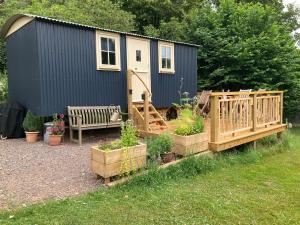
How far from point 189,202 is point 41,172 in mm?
2487

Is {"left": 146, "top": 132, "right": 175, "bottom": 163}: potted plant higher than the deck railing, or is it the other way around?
the deck railing

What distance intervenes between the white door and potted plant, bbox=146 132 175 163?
375 centimetres

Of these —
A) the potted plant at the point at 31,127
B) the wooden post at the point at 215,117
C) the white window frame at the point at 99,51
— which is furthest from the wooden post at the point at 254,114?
the potted plant at the point at 31,127

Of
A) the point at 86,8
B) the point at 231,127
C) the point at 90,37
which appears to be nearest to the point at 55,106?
the point at 90,37

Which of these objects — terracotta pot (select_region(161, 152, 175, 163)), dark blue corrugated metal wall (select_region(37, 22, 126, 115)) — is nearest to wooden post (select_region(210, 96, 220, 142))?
terracotta pot (select_region(161, 152, 175, 163))

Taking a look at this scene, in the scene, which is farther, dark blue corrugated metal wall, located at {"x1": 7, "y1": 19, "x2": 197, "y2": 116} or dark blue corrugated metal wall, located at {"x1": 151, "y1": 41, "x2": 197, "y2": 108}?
dark blue corrugated metal wall, located at {"x1": 151, "y1": 41, "x2": 197, "y2": 108}

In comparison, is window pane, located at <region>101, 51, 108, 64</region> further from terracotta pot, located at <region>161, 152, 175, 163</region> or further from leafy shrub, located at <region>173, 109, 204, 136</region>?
terracotta pot, located at <region>161, 152, 175, 163</region>

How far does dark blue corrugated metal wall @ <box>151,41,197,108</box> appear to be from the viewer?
29.9 ft

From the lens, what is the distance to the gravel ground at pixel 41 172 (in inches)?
147

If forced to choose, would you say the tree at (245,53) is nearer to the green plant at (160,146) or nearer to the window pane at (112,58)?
the window pane at (112,58)

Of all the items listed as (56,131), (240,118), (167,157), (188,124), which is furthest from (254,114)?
(56,131)

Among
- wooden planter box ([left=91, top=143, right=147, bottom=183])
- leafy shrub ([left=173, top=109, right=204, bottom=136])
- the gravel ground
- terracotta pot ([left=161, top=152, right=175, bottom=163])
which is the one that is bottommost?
the gravel ground

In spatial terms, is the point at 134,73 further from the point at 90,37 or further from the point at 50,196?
the point at 50,196

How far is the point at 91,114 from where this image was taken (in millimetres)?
7332
